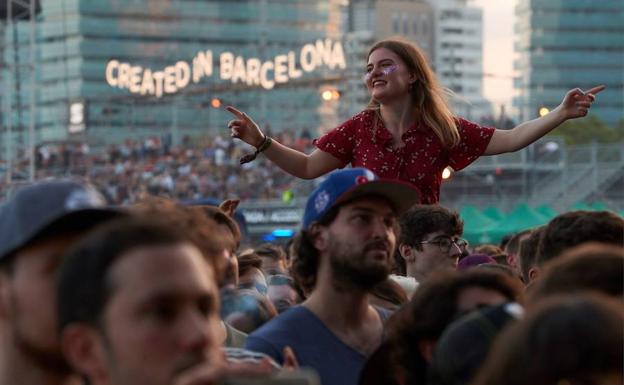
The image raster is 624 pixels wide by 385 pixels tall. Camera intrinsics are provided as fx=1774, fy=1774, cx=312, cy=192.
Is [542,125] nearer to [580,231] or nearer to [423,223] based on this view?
[423,223]

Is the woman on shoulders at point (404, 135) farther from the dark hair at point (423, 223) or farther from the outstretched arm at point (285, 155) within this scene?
the dark hair at point (423, 223)

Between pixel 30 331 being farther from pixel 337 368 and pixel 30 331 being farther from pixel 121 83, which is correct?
pixel 121 83

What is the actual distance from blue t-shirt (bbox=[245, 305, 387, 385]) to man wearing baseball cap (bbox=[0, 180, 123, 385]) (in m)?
1.42

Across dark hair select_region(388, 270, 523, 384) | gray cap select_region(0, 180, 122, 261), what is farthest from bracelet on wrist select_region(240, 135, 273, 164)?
gray cap select_region(0, 180, 122, 261)

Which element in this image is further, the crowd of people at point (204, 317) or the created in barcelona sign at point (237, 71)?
the created in barcelona sign at point (237, 71)

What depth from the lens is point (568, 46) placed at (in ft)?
500

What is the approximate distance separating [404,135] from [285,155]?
1.79ft

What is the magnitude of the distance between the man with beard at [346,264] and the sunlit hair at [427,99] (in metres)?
2.18

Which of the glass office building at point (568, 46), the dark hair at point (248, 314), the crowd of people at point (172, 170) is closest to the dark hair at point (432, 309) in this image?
the dark hair at point (248, 314)

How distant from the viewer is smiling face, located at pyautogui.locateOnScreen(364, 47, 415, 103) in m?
7.94

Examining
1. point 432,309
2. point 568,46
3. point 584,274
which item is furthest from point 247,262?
point 568,46

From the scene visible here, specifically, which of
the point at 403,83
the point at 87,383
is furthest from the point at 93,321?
the point at 403,83

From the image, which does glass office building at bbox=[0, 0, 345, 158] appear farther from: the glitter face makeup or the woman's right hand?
the woman's right hand

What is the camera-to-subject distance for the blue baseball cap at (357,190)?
5648 millimetres
